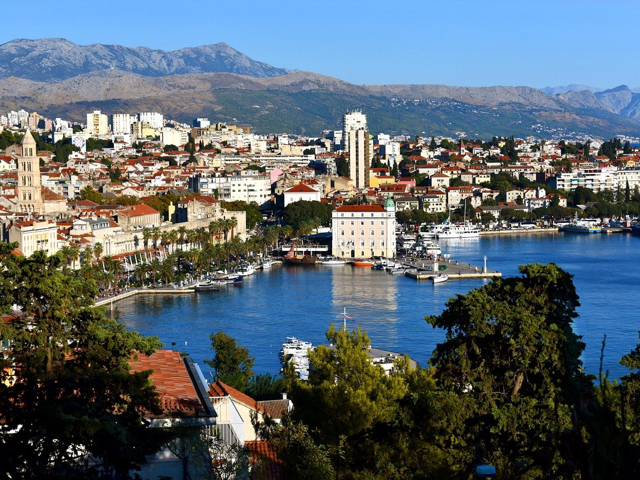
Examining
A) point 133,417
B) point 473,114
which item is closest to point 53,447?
point 133,417

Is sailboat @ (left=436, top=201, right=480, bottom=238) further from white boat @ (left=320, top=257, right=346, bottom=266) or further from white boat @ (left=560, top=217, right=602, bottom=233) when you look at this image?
white boat @ (left=320, top=257, right=346, bottom=266)

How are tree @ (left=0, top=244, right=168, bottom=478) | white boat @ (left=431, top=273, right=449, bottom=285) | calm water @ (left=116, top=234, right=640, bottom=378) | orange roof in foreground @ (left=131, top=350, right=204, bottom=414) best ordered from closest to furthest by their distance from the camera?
tree @ (left=0, top=244, right=168, bottom=478) < orange roof in foreground @ (left=131, top=350, right=204, bottom=414) < calm water @ (left=116, top=234, right=640, bottom=378) < white boat @ (left=431, top=273, right=449, bottom=285)

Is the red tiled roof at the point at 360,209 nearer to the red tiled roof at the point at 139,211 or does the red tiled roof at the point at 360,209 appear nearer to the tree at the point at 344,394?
the red tiled roof at the point at 139,211

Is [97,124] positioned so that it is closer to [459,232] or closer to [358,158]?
[358,158]

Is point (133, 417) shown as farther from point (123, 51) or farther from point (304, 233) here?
point (123, 51)

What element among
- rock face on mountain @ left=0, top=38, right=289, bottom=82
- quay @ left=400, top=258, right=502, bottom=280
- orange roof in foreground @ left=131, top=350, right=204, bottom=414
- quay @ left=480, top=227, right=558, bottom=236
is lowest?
quay @ left=480, top=227, right=558, bottom=236

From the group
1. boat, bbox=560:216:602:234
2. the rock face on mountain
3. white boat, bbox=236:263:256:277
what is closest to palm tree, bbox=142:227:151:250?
white boat, bbox=236:263:256:277

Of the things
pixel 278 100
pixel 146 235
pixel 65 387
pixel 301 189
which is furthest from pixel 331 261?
pixel 278 100
